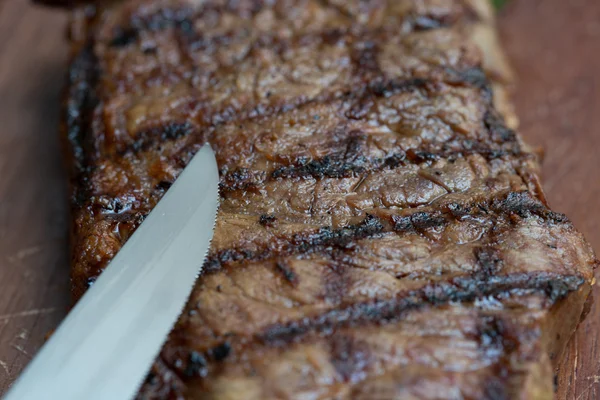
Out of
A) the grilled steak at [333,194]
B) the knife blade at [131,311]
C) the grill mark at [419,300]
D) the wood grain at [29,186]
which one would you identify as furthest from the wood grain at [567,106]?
the wood grain at [29,186]

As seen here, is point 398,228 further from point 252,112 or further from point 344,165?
point 252,112

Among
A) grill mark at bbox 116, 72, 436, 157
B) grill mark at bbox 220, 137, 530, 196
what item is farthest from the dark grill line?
grill mark at bbox 116, 72, 436, 157

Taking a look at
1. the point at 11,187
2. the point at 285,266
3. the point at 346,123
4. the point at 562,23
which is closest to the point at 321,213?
the point at 285,266

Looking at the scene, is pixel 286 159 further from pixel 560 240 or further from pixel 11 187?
pixel 11 187

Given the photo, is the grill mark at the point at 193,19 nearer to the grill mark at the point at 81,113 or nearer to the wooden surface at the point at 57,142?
the grill mark at the point at 81,113

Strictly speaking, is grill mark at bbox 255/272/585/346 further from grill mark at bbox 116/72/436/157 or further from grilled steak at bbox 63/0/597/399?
grill mark at bbox 116/72/436/157
